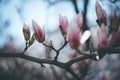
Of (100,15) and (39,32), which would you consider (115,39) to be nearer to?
(100,15)

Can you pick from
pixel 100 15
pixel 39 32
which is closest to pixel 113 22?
pixel 100 15

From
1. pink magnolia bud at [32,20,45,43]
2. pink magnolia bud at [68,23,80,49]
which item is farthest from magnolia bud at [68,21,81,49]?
pink magnolia bud at [32,20,45,43]

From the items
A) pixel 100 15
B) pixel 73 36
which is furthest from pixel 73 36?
pixel 100 15

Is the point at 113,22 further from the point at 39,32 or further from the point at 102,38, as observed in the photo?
the point at 39,32

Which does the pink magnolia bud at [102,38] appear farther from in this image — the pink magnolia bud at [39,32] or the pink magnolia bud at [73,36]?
the pink magnolia bud at [39,32]

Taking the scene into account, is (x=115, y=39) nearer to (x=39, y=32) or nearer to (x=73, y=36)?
(x=73, y=36)

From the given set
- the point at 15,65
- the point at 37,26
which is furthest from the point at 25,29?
the point at 15,65

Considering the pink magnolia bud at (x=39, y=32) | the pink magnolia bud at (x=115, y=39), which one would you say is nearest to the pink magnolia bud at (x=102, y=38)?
the pink magnolia bud at (x=115, y=39)
